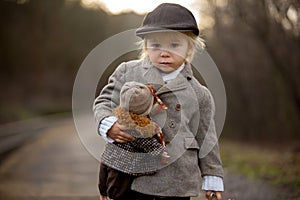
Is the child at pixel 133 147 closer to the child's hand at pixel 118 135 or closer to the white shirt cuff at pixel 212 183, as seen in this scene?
the child's hand at pixel 118 135

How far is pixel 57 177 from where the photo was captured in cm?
902

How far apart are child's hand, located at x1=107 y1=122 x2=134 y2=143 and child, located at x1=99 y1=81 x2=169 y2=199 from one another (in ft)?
0.08

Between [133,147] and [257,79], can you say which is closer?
[133,147]

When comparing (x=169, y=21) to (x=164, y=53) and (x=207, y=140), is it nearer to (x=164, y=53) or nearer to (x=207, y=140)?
(x=164, y=53)

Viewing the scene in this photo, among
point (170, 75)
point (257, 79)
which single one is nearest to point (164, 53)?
point (170, 75)

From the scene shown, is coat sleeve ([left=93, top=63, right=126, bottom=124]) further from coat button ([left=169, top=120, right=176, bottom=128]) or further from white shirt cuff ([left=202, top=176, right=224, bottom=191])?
white shirt cuff ([left=202, top=176, right=224, bottom=191])

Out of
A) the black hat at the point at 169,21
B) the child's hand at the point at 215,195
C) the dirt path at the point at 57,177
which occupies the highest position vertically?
the black hat at the point at 169,21

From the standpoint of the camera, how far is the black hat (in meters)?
3.42

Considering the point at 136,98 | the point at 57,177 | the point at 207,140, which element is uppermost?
the point at 136,98

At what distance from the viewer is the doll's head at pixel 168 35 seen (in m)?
3.44

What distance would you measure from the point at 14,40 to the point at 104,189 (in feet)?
107

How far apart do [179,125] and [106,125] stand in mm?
438

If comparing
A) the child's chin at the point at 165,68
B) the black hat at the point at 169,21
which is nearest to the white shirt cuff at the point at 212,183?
the child's chin at the point at 165,68

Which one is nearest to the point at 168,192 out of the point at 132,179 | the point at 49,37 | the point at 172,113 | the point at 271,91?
the point at 132,179
